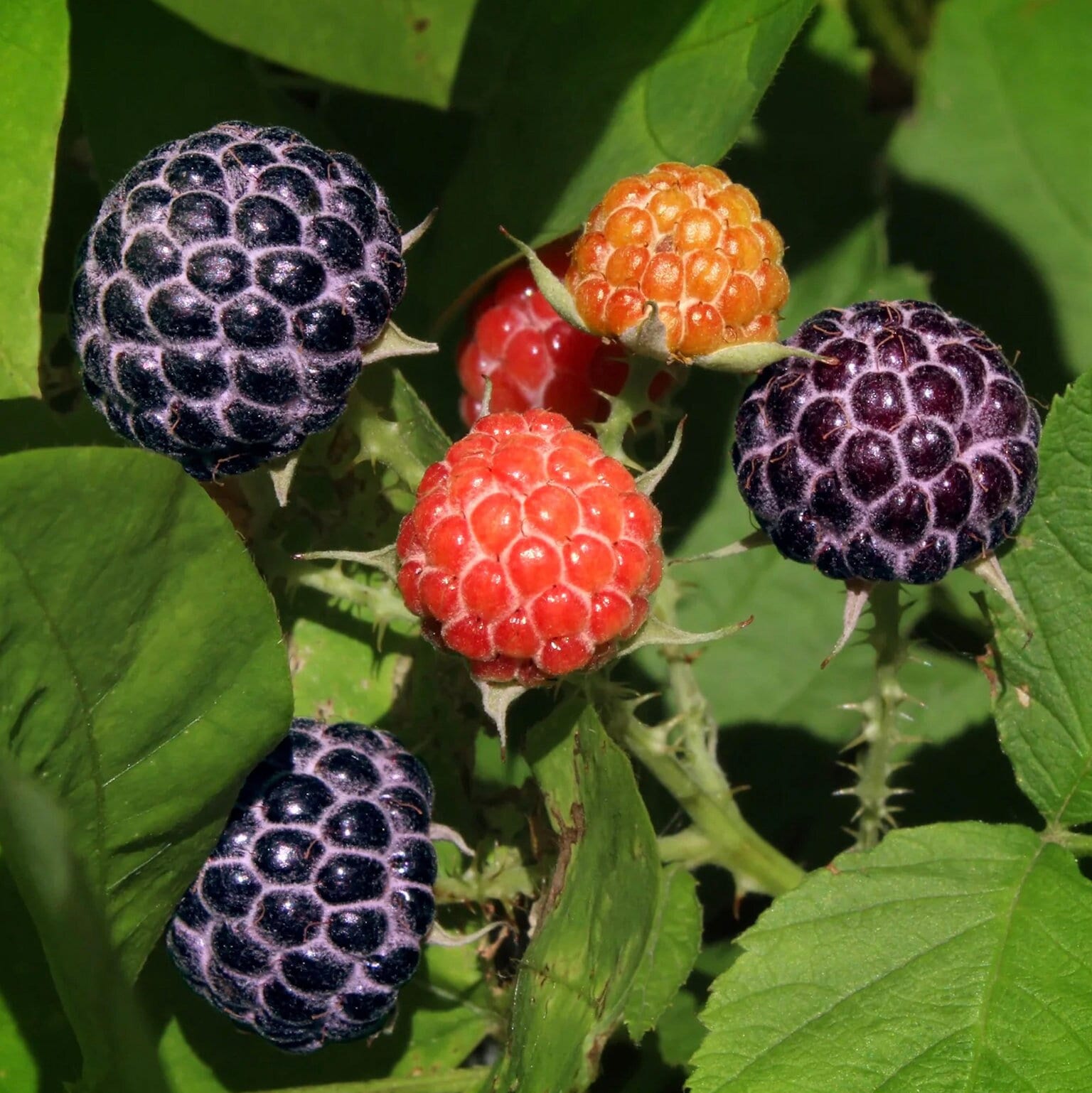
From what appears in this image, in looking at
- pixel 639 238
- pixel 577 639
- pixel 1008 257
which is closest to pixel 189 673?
pixel 577 639

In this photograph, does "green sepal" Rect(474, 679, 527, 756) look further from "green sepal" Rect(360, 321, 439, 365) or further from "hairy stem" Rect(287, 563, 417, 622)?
"green sepal" Rect(360, 321, 439, 365)

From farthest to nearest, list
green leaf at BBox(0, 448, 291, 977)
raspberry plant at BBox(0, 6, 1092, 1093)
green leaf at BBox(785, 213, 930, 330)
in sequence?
green leaf at BBox(785, 213, 930, 330), raspberry plant at BBox(0, 6, 1092, 1093), green leaf at BBox(0, 448, 291, 977)

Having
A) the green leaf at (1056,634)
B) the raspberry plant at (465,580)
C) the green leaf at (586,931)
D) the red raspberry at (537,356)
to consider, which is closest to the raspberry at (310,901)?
the raspberry plant at (465,580)

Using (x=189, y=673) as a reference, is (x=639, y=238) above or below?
above

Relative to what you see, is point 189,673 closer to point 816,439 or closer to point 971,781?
point 816,439

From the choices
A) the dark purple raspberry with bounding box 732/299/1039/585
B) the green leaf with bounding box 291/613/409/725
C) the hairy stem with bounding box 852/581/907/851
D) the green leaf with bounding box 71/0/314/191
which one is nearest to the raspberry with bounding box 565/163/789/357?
the dark purple raspberry with bounding box 732/299/1039/585

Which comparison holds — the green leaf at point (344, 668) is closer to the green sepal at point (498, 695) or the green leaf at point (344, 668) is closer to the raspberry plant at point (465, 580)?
the raspberry plant at point (465, 580)

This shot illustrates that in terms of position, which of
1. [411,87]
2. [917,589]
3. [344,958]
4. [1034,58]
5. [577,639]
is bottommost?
[344,958]
